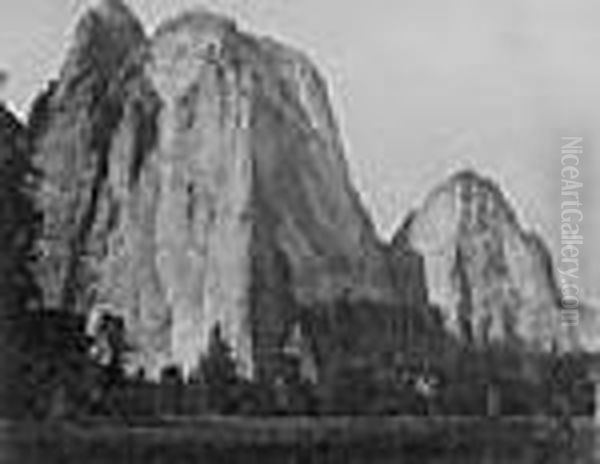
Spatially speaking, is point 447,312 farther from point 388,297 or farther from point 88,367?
point 88,367

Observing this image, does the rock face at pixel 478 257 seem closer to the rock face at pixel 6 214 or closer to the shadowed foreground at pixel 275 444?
the shadowed foreground at pixel 275 444

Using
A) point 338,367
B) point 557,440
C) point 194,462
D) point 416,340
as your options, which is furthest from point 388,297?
point 194,462

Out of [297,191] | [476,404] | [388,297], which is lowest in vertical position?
[476,404]

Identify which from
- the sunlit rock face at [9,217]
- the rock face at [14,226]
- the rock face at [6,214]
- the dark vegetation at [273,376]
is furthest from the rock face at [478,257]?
the rock face at [6,214]

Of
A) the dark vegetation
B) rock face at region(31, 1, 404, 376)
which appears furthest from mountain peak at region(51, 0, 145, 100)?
the dark vegetation

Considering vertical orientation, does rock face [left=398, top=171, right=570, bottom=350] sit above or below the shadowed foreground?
above

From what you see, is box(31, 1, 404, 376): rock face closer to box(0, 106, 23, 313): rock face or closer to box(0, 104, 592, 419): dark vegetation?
box(0, 104, 592, 419): dark vegetation
